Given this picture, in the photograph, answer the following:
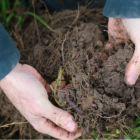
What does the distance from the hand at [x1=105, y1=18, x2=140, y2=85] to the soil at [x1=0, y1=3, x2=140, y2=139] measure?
2.6 inches

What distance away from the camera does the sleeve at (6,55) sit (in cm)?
105

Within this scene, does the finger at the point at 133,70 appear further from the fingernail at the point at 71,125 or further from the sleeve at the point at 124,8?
the fingernail at the point at 71,125

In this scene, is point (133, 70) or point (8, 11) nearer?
point (133, 70)

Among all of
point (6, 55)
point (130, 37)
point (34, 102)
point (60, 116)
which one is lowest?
point (60, 116)

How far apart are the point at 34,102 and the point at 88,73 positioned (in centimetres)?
37

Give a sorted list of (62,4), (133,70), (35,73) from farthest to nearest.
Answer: (62,4) < (35,73) < (133,70)

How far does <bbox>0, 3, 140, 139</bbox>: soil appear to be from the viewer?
101cm

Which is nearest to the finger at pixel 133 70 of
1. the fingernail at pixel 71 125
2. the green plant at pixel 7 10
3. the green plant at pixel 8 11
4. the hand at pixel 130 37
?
the hand at pixel 130 37

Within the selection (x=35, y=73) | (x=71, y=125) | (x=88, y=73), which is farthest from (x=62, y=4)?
(x=71, y=125)

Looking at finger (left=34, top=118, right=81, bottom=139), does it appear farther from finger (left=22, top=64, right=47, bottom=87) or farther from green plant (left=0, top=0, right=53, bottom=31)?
green plant (left=0, top=0, right=53, bottom=31)

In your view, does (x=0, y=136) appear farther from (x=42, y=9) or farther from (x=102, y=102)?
(x=42, y=9)

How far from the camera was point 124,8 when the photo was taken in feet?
3.22

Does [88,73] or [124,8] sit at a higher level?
[124,8]

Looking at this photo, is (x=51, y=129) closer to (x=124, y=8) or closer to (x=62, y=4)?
(x=124, y=8)
